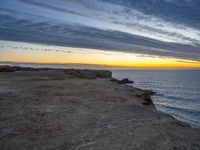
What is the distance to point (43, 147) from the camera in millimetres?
9516

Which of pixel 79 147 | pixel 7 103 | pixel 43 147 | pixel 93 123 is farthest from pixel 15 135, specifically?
pixel 7 103

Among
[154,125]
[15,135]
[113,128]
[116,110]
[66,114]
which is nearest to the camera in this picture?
[15,135]

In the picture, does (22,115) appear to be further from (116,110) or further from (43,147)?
(116,110)

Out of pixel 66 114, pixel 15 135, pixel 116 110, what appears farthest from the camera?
pixel 116 110

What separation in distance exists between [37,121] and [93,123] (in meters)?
3.31

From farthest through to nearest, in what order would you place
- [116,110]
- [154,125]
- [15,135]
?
[116,110], [154,125], [15,135]

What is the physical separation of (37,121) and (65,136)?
9.74 ft

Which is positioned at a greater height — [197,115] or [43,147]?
[43,147]

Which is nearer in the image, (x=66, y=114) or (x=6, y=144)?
(x=6, y=144)

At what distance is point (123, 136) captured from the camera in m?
11.2

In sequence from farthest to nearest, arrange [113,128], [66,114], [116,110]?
[116,110] < [66,114] < [113,128]

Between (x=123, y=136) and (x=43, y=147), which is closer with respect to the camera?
(x=43, y=147)

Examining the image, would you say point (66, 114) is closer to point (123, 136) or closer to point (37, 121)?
point (37, 121)

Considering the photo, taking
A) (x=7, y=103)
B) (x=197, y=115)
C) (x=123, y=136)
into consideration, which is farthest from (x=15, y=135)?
(x=197, y=115)
